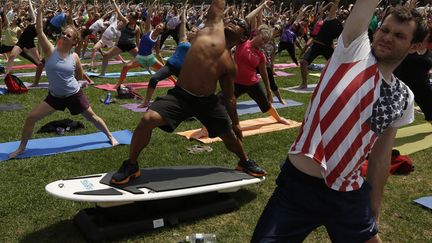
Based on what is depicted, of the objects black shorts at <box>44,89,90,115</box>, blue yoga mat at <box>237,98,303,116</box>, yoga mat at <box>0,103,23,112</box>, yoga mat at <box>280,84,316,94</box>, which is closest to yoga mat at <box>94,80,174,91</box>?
yoga mat at <box>0,103,23,112</box>

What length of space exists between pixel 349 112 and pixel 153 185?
2299 mm

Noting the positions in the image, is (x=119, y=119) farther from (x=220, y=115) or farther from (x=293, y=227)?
(x=293, y=227)

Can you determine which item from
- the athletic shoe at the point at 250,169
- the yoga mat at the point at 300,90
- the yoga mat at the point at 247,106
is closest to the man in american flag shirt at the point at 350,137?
the athletic shoe at the point at 250,169

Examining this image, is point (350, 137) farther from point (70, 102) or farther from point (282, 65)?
point (282, 65)

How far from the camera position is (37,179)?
16.0 ft

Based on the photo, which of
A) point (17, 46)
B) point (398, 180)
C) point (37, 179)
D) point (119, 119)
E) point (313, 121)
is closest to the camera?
point (313, 121)

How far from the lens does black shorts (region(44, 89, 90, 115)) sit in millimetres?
5547

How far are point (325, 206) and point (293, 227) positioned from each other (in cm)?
20

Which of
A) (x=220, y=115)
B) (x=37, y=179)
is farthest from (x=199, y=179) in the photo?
(x=37, y=179)

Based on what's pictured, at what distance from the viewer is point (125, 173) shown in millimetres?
3947

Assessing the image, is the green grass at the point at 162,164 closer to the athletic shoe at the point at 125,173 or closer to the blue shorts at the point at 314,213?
the athletic shoe at the point at 125,173

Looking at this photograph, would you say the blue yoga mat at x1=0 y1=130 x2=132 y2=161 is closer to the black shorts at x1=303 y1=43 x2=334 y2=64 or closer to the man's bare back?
the man's bare back

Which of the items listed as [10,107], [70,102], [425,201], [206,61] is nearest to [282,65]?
[10,107]

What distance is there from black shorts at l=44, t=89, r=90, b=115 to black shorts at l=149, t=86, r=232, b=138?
1.92 meters
